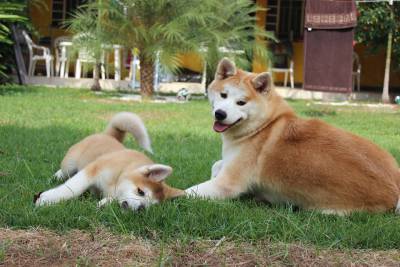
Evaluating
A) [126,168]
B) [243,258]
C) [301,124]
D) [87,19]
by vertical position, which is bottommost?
[243,258]

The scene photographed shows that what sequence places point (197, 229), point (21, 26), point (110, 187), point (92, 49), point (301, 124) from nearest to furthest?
point (197, 229) → point (110, 187) → point (301, 124) → point (92, 49) → point (21, 26)

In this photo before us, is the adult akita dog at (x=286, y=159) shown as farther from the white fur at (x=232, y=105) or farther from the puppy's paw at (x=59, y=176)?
the puppy's paw at (x=59, y=176)

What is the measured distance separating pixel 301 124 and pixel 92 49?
9.02 m

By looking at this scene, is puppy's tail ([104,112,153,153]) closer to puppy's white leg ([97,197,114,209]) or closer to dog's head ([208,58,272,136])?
dog's head ([208,58,272,136])

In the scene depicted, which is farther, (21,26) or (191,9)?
(21,26)

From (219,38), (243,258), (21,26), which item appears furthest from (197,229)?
(21,26)

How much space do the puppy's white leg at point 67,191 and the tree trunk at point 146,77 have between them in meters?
8.86

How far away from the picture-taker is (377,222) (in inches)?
138

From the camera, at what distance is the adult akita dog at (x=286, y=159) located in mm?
3684

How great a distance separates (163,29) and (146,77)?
1.21 meters

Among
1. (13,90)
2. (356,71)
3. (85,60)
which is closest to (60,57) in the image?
(85,60)

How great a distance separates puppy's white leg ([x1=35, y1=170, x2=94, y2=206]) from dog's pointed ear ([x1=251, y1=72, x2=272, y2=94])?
3.91 feet

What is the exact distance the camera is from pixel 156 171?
3590 mm

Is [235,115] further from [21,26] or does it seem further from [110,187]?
[21,26]
